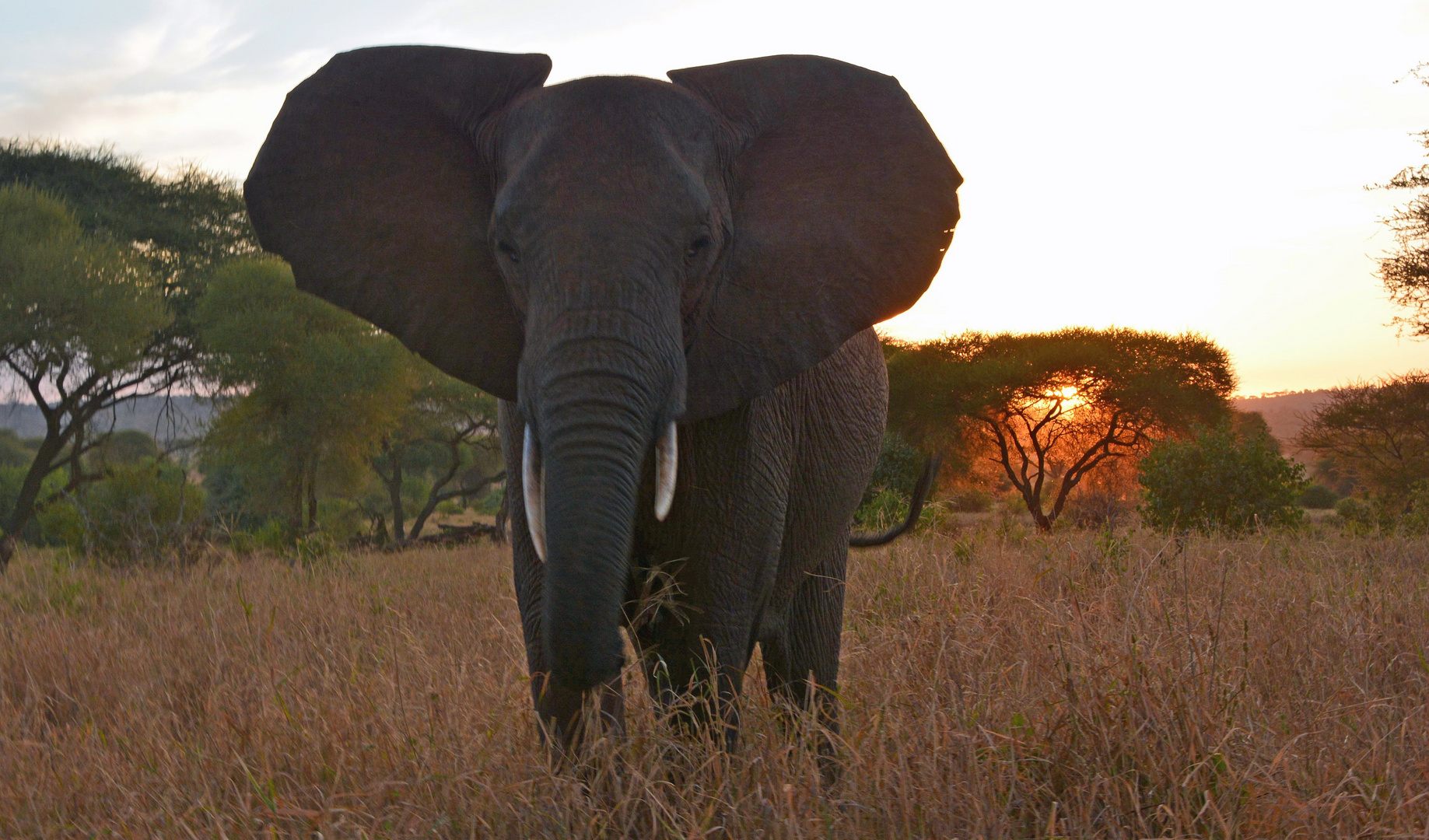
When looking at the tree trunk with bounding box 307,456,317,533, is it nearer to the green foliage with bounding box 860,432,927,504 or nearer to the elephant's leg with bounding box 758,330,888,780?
the green foliage with bounding box 860,432,927,504

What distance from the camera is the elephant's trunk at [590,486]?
2.29 meters

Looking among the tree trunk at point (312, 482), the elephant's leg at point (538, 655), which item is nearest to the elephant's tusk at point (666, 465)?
the elephant's leg at point (538, 655)

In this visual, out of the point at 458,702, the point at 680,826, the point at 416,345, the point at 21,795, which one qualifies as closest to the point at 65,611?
Result: the point at 21,795

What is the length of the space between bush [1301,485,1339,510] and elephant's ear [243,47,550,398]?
4732 centimetres

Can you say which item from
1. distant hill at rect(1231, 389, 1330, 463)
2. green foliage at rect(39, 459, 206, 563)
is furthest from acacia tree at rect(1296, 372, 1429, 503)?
distant hill at rect(1231, 389, 1330, 463)

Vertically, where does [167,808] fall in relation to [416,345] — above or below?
below

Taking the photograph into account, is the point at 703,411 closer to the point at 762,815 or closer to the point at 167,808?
the point at 762,815

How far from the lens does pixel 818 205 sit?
2.85m

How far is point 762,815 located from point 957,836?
48cm

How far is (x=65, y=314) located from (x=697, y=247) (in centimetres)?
1865

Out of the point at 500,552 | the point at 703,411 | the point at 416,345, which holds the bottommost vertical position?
the point at 500,552

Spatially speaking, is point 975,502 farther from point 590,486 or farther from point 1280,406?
point 1280,406

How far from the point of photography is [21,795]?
352 cm

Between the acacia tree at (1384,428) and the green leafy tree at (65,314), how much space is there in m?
23.1
